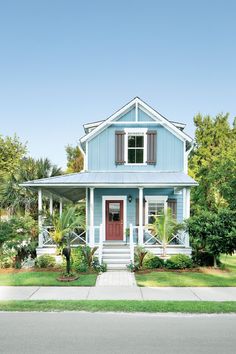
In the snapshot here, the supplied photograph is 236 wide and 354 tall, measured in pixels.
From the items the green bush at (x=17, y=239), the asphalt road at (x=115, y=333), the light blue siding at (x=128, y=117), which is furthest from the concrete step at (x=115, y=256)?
the light blue siding at (x=128, y=117)

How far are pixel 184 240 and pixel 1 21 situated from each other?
15.9 meters

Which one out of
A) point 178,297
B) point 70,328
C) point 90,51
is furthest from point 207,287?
point 90,51

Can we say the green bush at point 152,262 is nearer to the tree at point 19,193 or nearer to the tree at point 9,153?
the tree at point 19,193

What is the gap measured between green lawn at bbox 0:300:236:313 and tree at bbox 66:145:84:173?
2449 centimetres

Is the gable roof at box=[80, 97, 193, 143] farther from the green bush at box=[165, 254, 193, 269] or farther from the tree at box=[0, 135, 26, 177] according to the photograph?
the tree at box=[0, 135, 26, 177]

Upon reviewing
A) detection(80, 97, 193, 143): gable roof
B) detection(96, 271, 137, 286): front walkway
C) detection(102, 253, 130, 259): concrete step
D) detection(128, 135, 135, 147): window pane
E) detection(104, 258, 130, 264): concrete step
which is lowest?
detection(96, 271, 137, 286): front walkway

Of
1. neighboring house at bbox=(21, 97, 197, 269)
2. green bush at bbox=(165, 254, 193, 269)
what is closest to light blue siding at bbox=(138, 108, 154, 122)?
neighboring house at bbox=(21, 97, 197, 269)

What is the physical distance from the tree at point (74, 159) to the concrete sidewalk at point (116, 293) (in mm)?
22531

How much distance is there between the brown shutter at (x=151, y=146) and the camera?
18812mm

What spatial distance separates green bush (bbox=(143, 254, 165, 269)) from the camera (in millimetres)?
14445

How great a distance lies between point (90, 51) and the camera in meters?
20.1

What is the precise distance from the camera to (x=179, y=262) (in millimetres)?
14375

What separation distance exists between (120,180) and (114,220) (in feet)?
9.89

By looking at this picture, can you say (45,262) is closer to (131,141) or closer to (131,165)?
(131,165)
